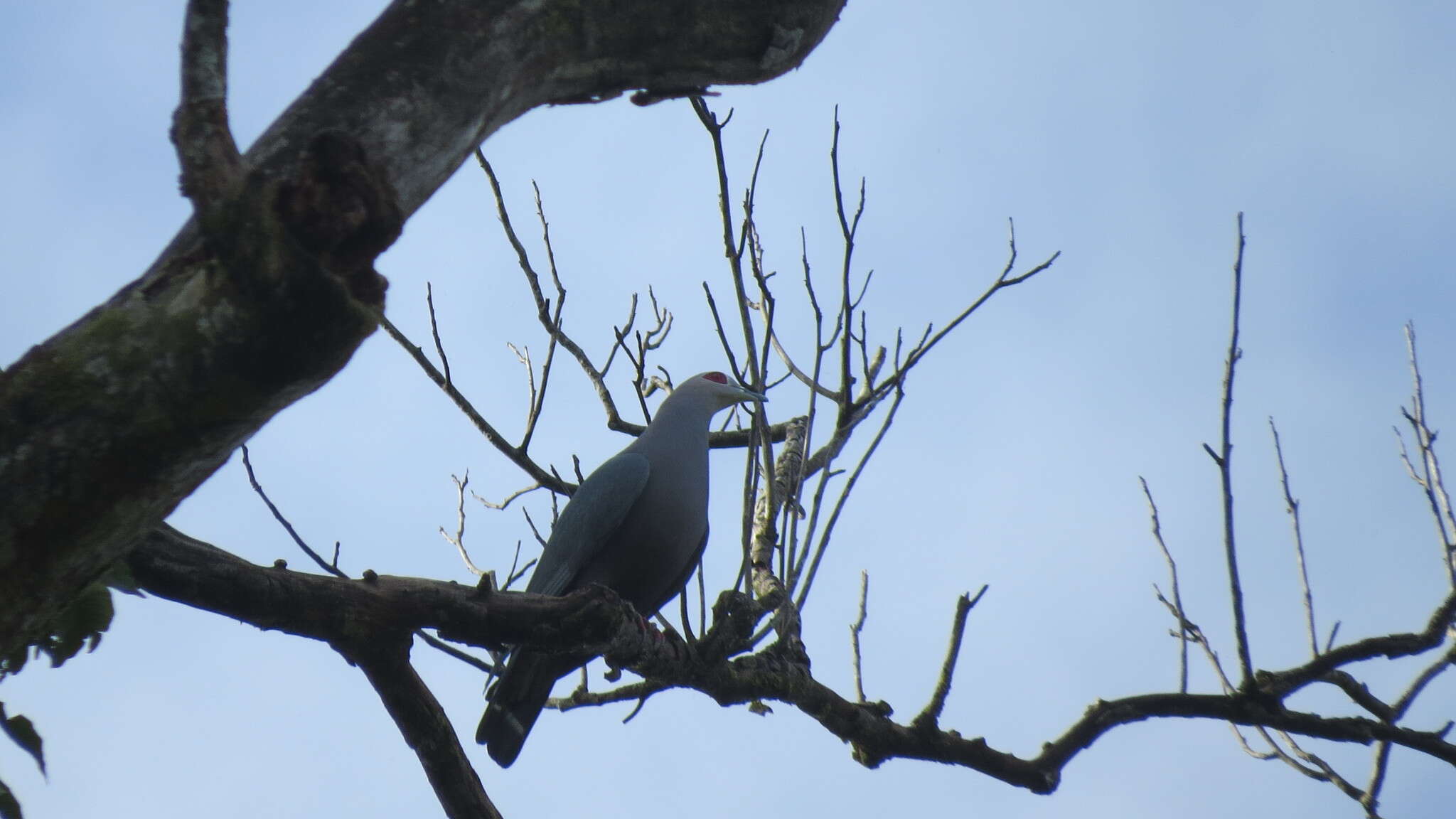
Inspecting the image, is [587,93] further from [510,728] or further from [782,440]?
[782,440]

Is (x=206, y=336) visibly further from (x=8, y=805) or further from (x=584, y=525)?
(x=584, y=525)

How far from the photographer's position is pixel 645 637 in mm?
2795

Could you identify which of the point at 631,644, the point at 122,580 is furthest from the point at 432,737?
the point at 122,580

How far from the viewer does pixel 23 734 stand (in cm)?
158

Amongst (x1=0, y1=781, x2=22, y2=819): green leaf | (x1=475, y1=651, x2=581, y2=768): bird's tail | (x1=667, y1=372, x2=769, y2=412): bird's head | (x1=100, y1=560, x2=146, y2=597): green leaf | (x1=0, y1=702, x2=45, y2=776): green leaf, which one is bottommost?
(x1=0, y1=781, x2=22, y2=819): green leaf

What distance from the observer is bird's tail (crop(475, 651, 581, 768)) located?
12.0 ft

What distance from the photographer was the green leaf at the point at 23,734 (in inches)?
62.1


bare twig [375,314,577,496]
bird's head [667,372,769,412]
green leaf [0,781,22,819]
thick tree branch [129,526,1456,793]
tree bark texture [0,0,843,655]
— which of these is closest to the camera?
tree bark texture [0,0,843,655]

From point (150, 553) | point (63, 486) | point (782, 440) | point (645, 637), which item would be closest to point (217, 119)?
point (63, 486)

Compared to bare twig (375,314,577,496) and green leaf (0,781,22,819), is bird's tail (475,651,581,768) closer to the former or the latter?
bare twig (375,314,577,496)

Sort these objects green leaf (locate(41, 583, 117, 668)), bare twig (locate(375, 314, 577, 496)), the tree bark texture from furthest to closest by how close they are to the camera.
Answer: bare twig (locate(375, 314, 577, 496))
green leaf (locate(41, 583, 117, 668))
the tree bark texture

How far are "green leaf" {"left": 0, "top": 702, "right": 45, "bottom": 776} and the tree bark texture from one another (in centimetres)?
27

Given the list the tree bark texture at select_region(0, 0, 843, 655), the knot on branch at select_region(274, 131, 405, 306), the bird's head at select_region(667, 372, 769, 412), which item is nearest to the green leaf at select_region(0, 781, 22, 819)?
the tree bark texture at select_region(0, 0, 843, 655)

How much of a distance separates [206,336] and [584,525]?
307 cm
